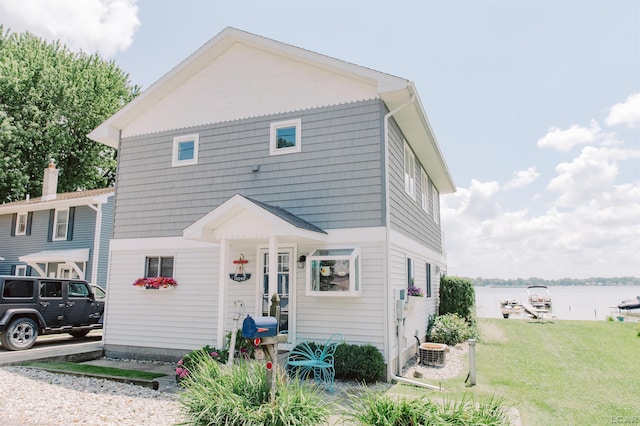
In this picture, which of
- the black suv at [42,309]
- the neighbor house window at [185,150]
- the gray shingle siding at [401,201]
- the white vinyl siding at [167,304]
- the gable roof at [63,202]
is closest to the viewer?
the gray shingle siding at [401,201]

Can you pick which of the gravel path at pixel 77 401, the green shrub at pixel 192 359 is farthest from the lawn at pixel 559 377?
the green shrub at pixel 192 359

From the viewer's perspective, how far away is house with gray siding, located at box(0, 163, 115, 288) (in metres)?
17.2

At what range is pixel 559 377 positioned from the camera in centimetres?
864

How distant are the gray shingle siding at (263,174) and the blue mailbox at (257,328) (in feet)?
12.5

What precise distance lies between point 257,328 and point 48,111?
26.7 metres

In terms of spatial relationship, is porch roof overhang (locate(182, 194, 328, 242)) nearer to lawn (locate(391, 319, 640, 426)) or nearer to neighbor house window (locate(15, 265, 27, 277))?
lawn (locate(391, 319, 640, 426))

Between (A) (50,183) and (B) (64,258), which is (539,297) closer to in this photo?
(B) (64,258)

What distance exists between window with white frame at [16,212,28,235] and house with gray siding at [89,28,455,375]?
11873 millimetres

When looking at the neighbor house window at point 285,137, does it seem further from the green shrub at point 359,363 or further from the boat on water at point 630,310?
the boat on water at point 630,310

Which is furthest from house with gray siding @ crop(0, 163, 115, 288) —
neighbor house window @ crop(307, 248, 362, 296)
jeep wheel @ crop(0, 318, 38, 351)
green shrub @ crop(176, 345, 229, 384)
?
neighbor house window @ crop(307, 248, 362, 296)

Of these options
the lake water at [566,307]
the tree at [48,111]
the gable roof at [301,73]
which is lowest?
the lake water at [566,307]

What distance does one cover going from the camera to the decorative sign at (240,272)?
9094 mm

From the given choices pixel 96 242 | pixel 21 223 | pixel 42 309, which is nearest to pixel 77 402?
pixel 42 309

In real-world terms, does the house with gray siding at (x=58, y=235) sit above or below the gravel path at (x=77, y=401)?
above
